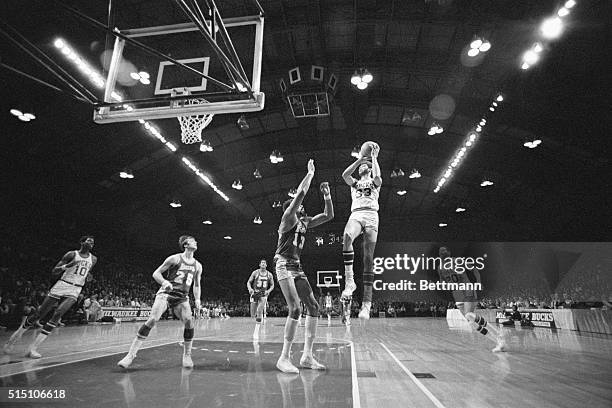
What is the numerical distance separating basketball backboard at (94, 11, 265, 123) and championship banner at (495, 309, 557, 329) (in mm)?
17453

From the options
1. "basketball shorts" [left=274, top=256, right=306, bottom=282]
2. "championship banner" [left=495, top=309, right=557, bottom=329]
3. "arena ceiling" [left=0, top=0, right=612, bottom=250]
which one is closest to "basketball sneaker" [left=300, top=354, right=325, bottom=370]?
"basketball shorts" [left=274, top=256, right=306, bottom=282]

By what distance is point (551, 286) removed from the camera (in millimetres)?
21859

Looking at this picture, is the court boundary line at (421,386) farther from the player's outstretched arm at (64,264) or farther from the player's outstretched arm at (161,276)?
the player's outstretched arm at (64,264)

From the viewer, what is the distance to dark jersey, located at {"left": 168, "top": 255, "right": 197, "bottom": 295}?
6410mm

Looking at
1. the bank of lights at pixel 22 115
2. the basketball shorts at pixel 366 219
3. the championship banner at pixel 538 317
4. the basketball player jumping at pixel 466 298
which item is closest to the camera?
the basketball shorts at pixel 366 219

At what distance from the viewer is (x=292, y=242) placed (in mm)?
6168

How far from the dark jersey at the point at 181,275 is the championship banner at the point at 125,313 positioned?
1516cm

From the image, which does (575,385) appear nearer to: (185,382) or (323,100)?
(185,382)

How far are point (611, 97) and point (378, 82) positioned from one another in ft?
26.1

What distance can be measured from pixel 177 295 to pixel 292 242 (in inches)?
81.8

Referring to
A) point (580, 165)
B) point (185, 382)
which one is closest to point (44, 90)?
point (185, 382)

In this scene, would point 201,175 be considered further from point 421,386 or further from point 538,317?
point 421,386

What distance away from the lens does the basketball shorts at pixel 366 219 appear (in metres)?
3.70

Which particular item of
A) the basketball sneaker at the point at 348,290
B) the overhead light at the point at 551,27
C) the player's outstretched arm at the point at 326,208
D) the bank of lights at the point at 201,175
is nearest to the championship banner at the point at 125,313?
the bank of lights at the point at 201,175
